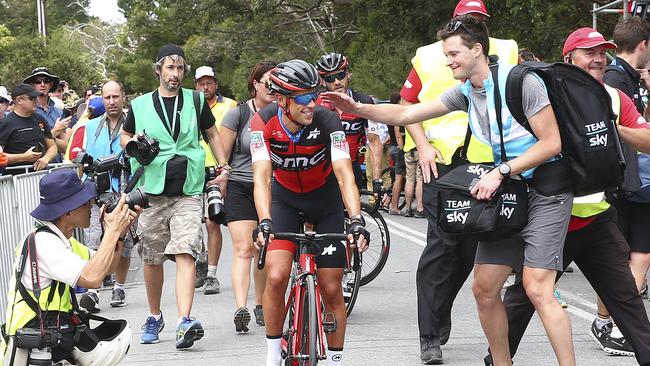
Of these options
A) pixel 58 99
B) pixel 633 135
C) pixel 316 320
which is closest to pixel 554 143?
pixel 633 135

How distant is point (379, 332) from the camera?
902 centimetres

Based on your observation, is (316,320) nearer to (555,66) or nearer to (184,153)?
(555,66)

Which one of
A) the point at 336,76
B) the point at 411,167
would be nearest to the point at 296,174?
the point at 336,76

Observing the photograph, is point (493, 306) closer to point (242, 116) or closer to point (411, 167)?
point (242, 116)

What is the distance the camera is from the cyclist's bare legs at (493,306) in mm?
6367

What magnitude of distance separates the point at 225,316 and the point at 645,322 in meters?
4.36

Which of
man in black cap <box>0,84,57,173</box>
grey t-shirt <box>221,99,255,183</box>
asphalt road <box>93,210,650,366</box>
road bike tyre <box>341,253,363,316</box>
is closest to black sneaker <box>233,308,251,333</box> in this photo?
asphalt road <box>93,210,650,366</box>

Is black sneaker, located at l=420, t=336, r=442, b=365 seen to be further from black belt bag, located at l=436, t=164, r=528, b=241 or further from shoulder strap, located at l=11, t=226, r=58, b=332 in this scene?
shoulder strap, located at l=11, t=226, r=58, b=332

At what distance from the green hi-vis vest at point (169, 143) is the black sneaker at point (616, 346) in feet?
10.8

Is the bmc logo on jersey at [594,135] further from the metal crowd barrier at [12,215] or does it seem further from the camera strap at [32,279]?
the metal crowd barrier at [12,215]

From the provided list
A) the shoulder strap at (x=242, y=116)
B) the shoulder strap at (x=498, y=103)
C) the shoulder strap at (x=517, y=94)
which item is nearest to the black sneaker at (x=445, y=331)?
the shoulder strap at (x=498, y=103)

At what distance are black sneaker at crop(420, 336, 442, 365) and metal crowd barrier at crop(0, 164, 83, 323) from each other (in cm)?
322

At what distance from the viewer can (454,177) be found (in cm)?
643

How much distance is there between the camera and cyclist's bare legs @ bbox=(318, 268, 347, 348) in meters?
6.98
